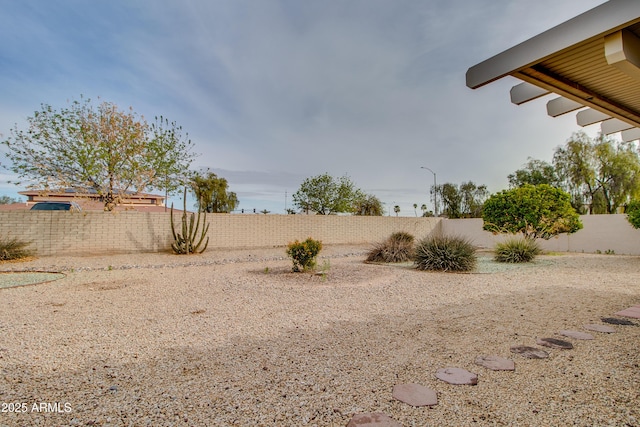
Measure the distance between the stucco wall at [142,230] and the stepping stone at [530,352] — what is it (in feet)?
42.1

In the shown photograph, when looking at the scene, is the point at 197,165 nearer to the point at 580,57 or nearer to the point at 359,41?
the point at 359,41

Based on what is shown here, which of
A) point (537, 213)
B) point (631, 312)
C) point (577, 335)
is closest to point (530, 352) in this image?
point (577, 335)

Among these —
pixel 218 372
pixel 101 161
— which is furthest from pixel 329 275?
pixel 101 161

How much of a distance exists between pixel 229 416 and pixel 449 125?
1262 centimetres

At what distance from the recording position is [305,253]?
304 inches

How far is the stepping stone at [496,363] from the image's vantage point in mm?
2521

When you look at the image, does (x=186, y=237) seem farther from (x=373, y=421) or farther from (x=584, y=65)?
(x=584, y=65)

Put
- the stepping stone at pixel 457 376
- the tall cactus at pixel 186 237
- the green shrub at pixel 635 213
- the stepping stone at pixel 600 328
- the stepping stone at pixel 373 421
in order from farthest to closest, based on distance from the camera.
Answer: the tall cactus at pixel 186 237, the green shrub at pixel 635 213, the stepping stone at pixel 600 328, the stepping stone at pixel 457 376, the stepping stone at pixel 373 421

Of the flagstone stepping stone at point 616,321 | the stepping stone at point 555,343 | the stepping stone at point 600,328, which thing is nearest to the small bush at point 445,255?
the flagstone stepping stone at point 616,321

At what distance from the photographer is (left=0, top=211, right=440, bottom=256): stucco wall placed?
1108 cm

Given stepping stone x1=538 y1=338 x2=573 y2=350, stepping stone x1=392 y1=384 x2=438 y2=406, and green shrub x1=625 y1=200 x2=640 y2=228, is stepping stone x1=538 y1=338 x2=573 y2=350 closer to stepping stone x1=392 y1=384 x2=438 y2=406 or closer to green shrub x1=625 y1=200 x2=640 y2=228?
stepping stone x1=392 y1=384 x2=438 y2=406

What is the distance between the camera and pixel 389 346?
10.2 ft

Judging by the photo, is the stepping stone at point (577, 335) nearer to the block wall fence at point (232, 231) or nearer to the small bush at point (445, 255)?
the small bush at point (445, 255)

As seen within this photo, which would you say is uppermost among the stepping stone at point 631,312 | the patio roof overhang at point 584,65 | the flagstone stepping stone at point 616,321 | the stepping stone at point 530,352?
the patio roof overhang at point 584,65
